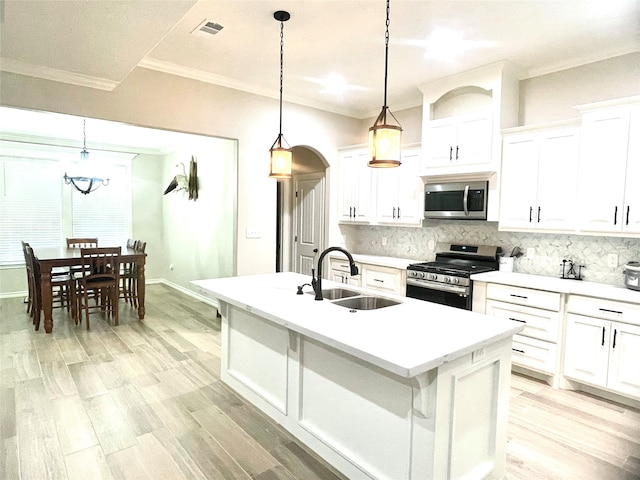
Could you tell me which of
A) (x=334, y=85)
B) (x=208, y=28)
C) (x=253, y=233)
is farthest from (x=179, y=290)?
(x=208, y=28)

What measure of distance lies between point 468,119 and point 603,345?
2352 mm

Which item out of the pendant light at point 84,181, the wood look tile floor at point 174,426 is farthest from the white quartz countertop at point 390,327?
the pendant light at point 84,181

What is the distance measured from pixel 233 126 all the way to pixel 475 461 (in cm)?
385

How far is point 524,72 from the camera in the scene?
388 centimetres

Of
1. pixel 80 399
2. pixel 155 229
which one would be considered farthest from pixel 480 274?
pixel 155 229

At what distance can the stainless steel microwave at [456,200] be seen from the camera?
3.91m

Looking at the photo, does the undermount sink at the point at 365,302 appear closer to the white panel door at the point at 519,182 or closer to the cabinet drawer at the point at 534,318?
the cabinet drawer at the point at 534,318

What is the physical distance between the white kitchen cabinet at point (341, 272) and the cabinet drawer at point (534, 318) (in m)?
1.89

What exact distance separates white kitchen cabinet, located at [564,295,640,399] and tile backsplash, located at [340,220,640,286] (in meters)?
0.54

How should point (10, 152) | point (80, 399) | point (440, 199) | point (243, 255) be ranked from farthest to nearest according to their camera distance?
1. point (10, 152)
2. point (243, 255)
3. point (440, 199)
4. point (80, 399)

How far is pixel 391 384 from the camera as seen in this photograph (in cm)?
179

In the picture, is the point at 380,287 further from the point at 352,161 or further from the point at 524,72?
the point at 524,72

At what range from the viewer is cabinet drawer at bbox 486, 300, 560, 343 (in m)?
3.24

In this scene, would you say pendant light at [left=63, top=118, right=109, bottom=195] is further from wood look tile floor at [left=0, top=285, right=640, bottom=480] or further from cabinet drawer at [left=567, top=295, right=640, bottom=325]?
cabinet drawer at [left=567, top=295, right=640, bottom=325]
